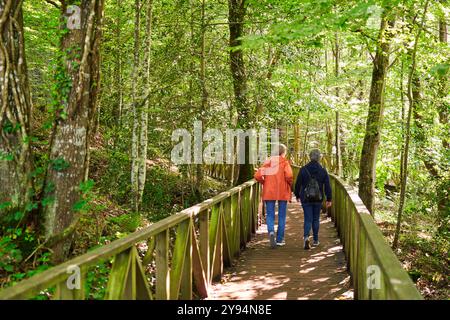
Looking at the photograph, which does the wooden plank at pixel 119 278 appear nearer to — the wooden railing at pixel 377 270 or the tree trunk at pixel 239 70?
the wooden railing at pixel 377 270

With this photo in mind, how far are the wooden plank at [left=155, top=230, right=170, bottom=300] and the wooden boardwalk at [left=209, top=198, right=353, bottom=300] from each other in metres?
1.43

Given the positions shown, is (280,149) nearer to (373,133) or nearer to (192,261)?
(192,261)

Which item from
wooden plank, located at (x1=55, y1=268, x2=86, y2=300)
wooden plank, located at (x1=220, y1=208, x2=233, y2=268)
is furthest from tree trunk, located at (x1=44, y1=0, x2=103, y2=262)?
wooden plank, located at (x1=55, y1=268, x2=86, y2=300)

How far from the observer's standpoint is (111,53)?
1477 centimetres

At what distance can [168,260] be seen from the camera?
4672mm

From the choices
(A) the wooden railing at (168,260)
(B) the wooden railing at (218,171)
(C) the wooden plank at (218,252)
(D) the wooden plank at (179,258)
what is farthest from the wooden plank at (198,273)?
(B) the wooden railing at (218,171)

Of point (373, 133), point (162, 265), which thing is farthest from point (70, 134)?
point (373, 133)

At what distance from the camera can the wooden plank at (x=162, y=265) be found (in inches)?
170

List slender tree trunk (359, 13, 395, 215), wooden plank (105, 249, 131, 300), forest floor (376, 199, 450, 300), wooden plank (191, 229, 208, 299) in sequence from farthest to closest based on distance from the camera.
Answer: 1. slender tree trunk (359, 13, 395, 215)
2. forest floor (376, 199, 450, 300)
3. wooden plank (191, 229, 208, 299)
4. wooden plank (105, 249, 131, 300)

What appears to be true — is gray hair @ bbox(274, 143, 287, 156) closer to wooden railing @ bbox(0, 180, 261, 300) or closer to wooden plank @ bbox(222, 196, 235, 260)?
wooden railing @ bbox(0, 180, 261, 300)

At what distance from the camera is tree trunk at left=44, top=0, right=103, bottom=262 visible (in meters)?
6.03

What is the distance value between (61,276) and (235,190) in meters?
5.54

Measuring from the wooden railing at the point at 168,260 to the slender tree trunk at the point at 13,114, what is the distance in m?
1.41
